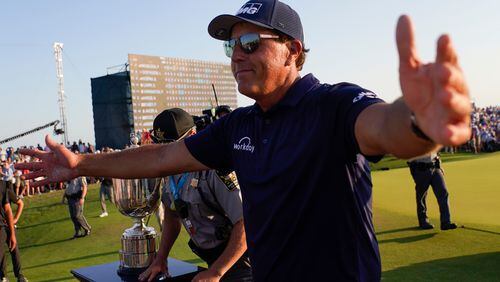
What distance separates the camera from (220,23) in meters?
2.32

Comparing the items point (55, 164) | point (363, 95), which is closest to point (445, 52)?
point (363, 95)

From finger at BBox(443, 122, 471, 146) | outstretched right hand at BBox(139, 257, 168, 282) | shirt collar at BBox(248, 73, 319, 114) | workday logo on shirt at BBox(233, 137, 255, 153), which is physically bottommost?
outstretched right hand at BBox(139, 257, 168, 282)

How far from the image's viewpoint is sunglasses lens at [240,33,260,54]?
7.00 feet

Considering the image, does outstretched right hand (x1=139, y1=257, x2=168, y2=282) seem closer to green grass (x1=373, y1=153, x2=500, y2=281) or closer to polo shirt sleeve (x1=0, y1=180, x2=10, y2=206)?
green grass (x1=373, y1=153, x2=500, y2=281)

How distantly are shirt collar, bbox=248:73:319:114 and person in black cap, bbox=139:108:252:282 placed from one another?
922 mm

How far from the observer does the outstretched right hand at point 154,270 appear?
9.62 feet

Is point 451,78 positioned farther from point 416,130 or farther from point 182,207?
point 182,207

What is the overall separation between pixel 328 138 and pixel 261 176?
1.22 feet

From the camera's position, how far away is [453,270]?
222 inches

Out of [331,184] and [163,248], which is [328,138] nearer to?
[331,184]

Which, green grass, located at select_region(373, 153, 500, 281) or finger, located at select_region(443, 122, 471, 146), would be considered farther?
green grass, located at select_region(373, 153, 500, 281)

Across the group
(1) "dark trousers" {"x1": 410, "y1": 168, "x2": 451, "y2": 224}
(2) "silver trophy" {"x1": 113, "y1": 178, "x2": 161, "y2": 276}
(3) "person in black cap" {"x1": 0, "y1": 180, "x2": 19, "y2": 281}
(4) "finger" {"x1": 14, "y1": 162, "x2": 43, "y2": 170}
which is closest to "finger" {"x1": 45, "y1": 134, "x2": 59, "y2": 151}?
(4) "finger" {"x1": 14, "y1": 162, "x2": 43, "y2": 170}

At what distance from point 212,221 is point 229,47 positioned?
122 cm

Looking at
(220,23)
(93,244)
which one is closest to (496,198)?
(93,244)
